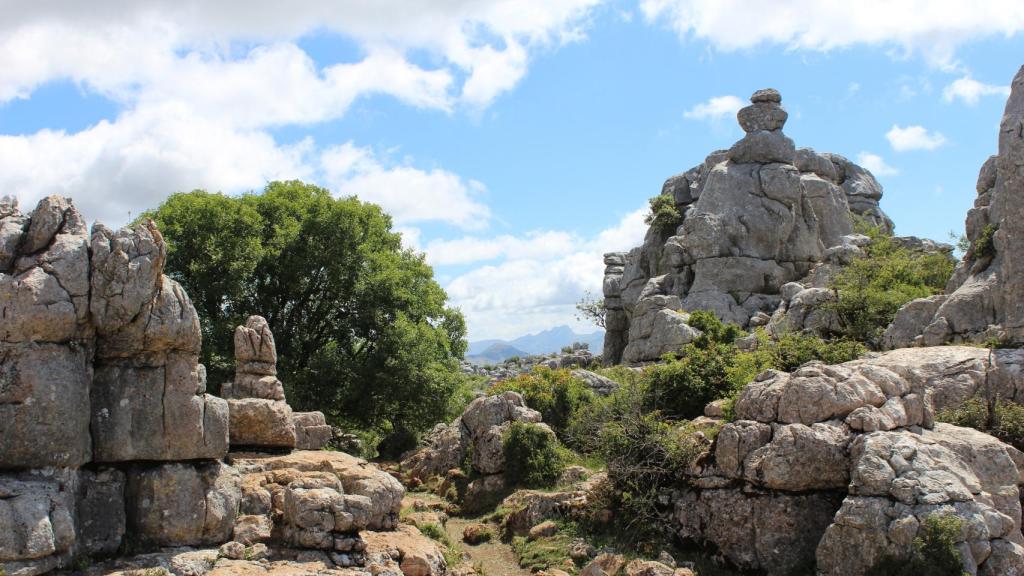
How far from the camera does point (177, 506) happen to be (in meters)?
15.9

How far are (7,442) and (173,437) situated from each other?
281cm

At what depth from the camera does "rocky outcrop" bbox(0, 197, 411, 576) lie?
14352 mm

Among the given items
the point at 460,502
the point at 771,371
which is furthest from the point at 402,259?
the point at 771,371

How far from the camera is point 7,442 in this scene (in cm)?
1420

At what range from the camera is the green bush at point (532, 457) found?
89.4 feet

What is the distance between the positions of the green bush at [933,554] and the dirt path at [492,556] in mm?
8840

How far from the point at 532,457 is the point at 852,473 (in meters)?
11.8

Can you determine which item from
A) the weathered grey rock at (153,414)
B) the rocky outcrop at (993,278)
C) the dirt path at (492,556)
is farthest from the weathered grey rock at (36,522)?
the rocky outcrop at (993,278)

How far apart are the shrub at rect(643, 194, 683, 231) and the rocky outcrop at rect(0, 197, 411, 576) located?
43581mm

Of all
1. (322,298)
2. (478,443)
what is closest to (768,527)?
(478,443)

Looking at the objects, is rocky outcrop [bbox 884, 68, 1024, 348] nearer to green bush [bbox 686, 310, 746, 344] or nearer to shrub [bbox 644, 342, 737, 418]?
shrub [bbox 644, 342, 737, 418]

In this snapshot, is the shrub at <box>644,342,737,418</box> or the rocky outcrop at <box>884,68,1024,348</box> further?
Answer: the shrub at <box>644,342,737,418</box>

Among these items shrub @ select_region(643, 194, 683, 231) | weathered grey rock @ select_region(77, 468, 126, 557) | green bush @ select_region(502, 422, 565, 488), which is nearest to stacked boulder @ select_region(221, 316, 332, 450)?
weathered grey rock @ select_region(77, 468, 126, 557)

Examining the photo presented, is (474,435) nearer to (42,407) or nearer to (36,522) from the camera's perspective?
(42,407)
